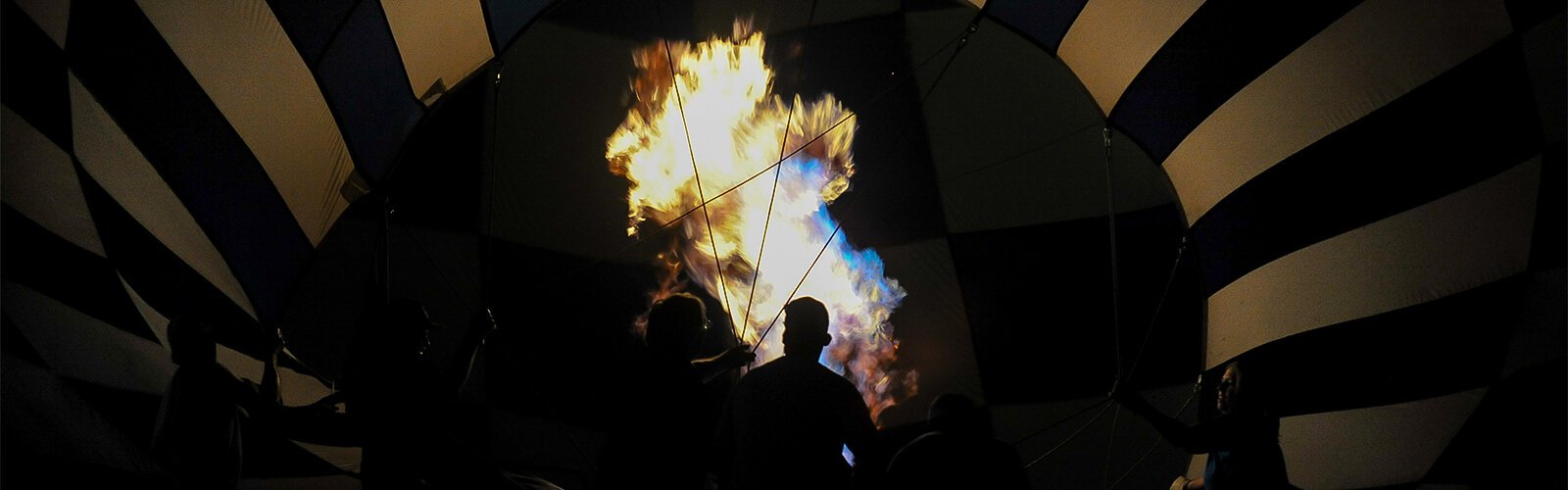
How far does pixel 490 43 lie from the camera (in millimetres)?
4426

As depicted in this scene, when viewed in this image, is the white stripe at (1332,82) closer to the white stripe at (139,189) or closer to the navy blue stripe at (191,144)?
the navy blue stripe at (191,144)

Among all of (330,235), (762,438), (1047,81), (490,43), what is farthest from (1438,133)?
(330,235)

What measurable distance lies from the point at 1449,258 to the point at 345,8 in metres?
3.38

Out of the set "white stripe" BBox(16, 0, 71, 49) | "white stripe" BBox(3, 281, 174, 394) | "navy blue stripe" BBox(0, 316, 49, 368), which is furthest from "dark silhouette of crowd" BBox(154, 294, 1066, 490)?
"white stripe" BBox(16, 0, 71, 49)

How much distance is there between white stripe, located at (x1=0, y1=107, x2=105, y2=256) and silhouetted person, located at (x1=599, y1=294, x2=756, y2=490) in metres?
1.82

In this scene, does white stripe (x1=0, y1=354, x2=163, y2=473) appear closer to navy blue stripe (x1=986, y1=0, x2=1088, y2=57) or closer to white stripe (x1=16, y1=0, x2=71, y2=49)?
white stripe (x1=16, y1=0, x2=71, y2=49)

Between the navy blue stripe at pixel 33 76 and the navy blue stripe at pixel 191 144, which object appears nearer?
the navy blue stripe at pixel 33 76

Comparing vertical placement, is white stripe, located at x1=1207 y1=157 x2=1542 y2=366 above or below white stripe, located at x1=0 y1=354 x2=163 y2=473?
above

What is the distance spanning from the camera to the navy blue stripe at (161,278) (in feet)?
11.3

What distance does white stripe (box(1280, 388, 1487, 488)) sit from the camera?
366cm

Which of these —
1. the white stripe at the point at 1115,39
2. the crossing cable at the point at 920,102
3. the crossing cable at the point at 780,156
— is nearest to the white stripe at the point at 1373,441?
the white stripe at the point at 1115,39

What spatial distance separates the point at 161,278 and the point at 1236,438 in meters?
2.93

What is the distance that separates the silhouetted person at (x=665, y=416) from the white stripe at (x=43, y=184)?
182 cm

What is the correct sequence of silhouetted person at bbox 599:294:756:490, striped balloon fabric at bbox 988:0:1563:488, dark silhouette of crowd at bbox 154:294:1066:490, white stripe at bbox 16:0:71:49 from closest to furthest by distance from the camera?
1. dark silhouette of crowd at bbox 154:294:1066:490
2. silhouetted person at bbox 599:294:756:490
3. white stripe at bbox 16:0:71:49
4. striped balloon fabric at bbox 988:0:1563:488
